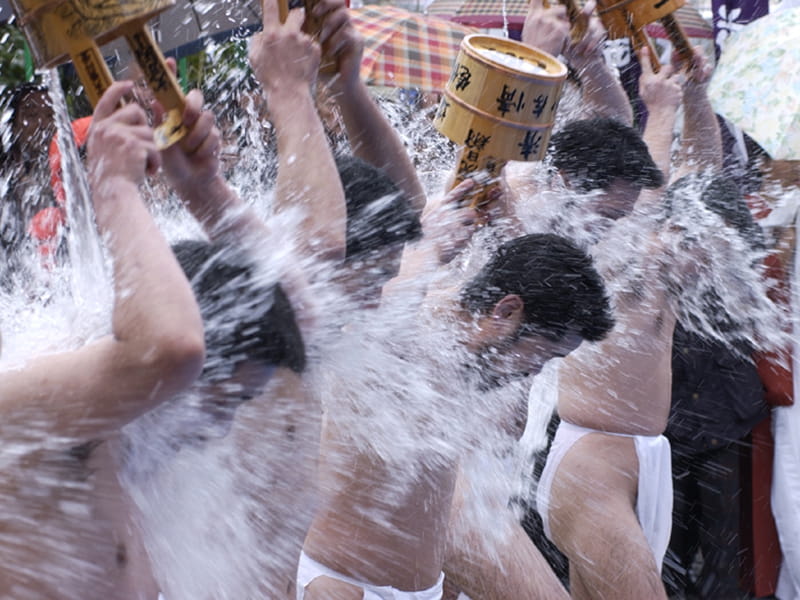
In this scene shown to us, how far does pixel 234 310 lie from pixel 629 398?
6.82 ft

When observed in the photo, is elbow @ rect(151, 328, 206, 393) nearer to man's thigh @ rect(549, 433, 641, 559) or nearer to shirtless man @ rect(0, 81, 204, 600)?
shirtless man @ rect(0, 81, 204, 600)

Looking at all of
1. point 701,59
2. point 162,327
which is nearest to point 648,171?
point 701,59

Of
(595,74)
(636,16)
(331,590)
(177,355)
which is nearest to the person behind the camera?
(177,355)

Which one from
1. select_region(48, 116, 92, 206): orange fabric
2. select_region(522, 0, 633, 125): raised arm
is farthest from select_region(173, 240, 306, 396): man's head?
select_region(522, 0, 633, 125): raised arm

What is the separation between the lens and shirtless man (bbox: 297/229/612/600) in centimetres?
255

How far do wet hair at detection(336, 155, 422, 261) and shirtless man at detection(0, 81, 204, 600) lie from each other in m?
0.86

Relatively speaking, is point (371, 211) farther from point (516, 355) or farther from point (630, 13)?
point (630, 13)

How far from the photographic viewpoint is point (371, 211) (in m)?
2.35

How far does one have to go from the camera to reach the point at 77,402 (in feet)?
4.65

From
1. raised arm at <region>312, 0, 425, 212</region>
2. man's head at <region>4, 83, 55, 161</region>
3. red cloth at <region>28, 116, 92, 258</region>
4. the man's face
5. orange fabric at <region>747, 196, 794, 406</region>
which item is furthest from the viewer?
orange fabric at <region>747, 196, 794, 406</region>

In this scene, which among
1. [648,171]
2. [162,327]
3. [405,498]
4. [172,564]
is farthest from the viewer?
[648,171]

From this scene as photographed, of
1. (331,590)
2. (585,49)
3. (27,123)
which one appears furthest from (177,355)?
(585,49)

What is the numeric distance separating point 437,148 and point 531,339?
1.35 meters

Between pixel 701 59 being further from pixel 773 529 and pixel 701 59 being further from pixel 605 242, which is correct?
pixel 773 529
